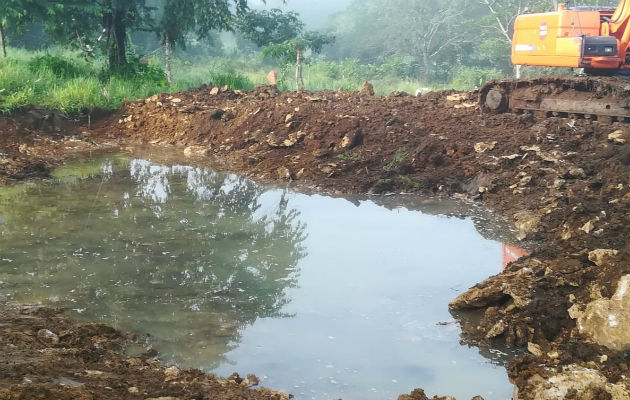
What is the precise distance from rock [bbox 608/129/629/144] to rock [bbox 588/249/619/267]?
4916 millimetres

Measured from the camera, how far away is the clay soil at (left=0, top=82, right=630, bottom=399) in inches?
186

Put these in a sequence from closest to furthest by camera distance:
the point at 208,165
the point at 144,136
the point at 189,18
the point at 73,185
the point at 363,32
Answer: the point at 73,185
the point at 208,165
the point at 144,136
the point at 189,18
the point at 363,32

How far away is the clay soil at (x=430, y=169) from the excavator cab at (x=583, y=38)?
174 centimetres

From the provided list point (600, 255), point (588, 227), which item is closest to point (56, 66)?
point (588, 227)

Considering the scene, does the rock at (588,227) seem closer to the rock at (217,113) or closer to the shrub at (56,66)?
the rock at (217,113)

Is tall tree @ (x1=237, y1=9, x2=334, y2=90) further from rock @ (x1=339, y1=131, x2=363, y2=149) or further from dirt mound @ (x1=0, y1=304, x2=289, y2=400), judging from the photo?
dirt mound @ (x1=0, y1=304, x2=289, y2=400)

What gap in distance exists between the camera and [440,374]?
4.82m

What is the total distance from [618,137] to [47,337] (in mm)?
8685

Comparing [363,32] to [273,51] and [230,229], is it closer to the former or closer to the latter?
[273,51]

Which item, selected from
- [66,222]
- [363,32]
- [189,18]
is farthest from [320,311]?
[363,32]

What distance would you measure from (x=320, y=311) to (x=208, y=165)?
6.86m

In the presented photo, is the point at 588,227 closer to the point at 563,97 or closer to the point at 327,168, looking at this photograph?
the point at 327,168

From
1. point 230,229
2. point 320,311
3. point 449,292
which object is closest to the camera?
point 320,311

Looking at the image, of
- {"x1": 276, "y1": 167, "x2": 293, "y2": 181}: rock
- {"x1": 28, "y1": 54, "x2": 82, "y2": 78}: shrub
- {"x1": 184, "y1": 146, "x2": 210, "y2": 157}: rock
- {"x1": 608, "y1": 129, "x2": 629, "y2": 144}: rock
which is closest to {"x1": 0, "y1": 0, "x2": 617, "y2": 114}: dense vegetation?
{"x1": 28, "y1": 54, "x2": 82, "y2": 78}: shrub
